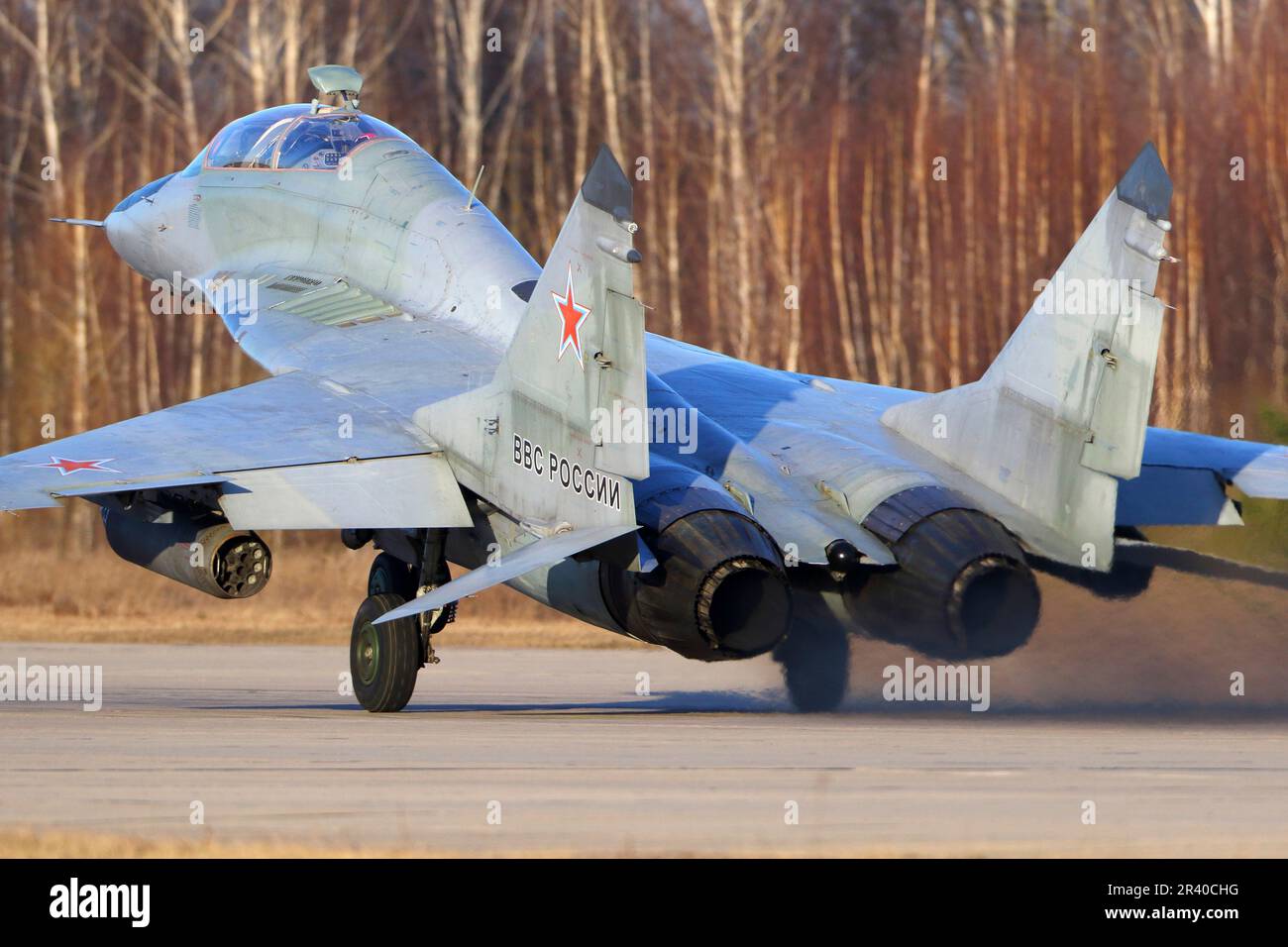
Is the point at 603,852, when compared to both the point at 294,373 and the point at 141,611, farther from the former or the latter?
the point at 141,611

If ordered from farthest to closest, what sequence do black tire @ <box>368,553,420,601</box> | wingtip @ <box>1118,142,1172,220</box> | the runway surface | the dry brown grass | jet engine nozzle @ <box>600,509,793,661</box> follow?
1. black tire @ <box>368,553,420,601</box>
2. wingtip @ <box>1118,142,1172,220</box>
3. jet engine nozzle @ <box>600,509,793,661</box>
4. the runway surface
5. the dry brown grass

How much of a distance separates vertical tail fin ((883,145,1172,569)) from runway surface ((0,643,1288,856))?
1487 mm

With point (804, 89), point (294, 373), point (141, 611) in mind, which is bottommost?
point (141, 611)

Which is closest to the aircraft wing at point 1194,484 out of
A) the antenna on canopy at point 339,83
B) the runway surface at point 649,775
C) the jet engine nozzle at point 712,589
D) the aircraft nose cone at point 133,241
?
the runway surface at point 649,775

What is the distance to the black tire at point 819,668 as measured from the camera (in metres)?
13.5


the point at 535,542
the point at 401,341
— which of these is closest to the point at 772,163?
the point at 401,341

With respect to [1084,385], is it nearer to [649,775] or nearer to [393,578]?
[649,775]

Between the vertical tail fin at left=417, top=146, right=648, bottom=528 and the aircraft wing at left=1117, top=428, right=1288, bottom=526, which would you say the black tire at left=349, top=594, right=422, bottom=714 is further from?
the aircraft wing at left=1117, top=428, right=1288, bottom=526

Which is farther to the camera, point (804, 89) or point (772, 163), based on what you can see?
point (804, 89)

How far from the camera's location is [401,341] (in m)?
13.1

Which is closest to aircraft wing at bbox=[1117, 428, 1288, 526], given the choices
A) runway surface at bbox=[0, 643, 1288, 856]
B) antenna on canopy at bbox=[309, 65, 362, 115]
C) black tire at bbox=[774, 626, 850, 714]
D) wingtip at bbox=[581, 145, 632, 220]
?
runway surface at bbox=[0, 643, 1288, 856]

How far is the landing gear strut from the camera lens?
1211 cm

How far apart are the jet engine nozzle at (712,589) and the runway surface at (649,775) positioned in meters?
0.62
